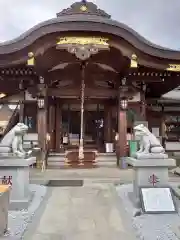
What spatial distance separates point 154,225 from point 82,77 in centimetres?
880

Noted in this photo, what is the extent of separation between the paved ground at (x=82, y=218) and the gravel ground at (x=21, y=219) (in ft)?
0.56

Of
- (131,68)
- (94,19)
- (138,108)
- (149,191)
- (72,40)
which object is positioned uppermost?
(94,19)

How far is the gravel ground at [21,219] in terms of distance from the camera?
4165mm

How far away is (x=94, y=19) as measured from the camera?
1052 cm

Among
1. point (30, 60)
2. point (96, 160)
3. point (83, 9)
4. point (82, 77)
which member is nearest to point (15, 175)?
point (30, 60)

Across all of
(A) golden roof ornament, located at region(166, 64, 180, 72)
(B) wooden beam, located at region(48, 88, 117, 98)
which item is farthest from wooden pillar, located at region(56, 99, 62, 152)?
(A) golden roof ornament, located at region(166, 64, 180, 72)

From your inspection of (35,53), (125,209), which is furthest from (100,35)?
(125,209)

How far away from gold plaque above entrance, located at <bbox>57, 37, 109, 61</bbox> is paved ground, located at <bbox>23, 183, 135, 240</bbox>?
5.70m

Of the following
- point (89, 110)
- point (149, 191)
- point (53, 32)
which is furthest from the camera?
point (89, 110)

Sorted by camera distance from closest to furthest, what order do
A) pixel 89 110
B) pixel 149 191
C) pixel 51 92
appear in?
pixel 149 191
pixel 51 92
pixel 89 110

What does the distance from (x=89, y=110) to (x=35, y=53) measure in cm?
569

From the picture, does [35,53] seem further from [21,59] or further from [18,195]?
[18,195]

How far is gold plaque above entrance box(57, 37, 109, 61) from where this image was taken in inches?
412

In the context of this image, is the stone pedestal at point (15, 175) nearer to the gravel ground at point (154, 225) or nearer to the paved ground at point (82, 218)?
the paved ground at point (82, 218)
